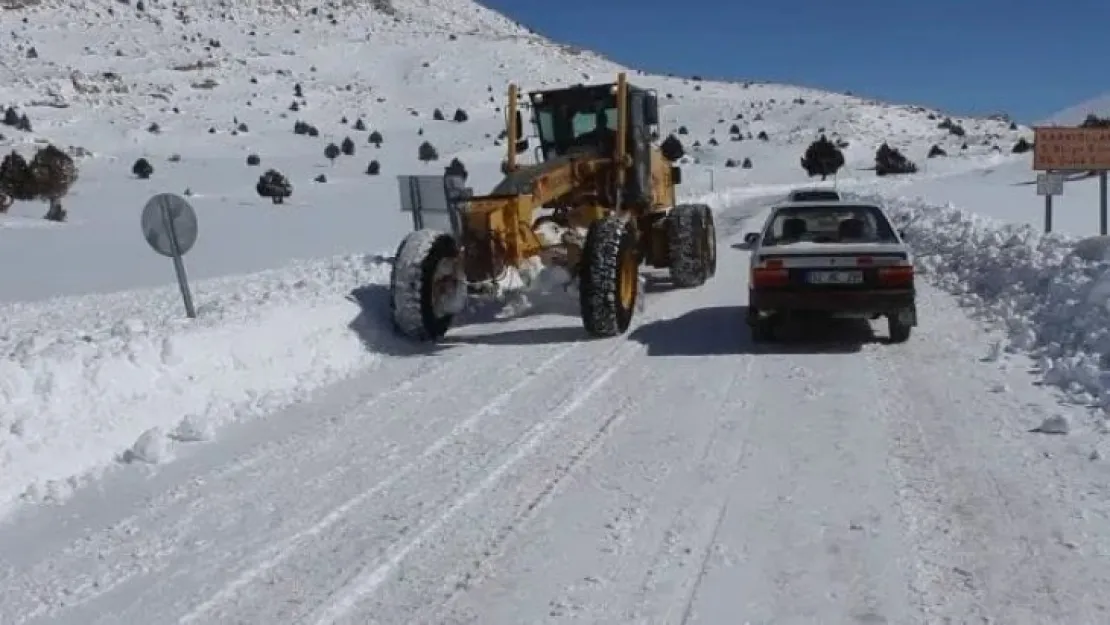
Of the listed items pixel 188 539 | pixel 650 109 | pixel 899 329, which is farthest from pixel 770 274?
pixel 188 539

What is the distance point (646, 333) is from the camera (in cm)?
1283

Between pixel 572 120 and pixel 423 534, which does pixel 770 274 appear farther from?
pixel 423 534

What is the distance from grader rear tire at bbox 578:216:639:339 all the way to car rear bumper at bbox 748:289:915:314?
152 centimetres

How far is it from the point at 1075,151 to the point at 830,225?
6464 mm

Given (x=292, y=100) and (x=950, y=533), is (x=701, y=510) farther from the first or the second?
(x=292, y=100)

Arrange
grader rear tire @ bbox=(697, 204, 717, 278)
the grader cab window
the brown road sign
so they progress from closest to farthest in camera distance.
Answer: the grader cab window, the brown road sign, grader rear tire @ bbox=(697, 204, 717, 278)

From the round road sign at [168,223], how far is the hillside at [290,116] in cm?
802

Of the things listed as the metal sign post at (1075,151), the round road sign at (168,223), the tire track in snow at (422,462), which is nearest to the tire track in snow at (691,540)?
the tire track in snow at (422,462)

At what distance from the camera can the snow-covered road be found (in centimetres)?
552

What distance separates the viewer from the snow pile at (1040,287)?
9.68m

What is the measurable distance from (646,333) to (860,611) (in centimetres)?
765

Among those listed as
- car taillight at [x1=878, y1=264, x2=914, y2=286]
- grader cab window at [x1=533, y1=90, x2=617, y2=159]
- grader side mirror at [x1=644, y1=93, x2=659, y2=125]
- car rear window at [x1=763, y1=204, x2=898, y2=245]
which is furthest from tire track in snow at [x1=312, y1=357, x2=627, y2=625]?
grader side mirror at [x1=644, y1=93, x2=659, y2=125]

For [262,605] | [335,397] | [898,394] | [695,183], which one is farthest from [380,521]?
[695,183]

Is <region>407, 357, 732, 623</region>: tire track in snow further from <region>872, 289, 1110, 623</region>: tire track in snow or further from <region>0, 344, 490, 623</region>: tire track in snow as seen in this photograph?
<region>872, 289, 1110, 623</region>: tire track in snow
